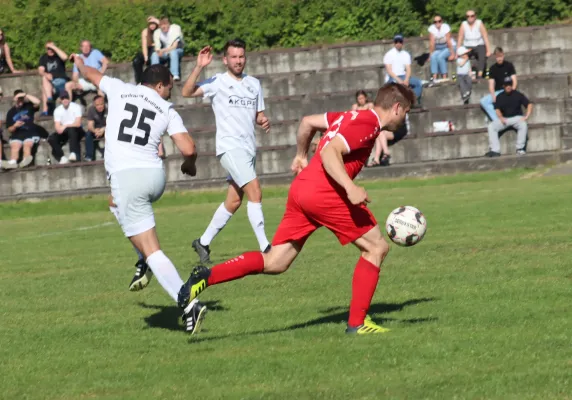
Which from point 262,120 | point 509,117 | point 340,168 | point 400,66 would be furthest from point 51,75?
point 340,168

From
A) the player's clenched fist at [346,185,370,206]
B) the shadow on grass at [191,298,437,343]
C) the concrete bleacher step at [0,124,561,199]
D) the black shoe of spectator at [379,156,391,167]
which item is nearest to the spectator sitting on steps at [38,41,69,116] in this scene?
the concrete bleacher step at [0,124,561,199]

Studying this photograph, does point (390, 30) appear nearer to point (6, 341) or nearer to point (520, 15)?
point (520, 15)

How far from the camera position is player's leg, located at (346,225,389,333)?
26.8 feet

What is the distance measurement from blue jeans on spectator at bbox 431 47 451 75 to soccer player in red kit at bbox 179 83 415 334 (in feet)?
63.1

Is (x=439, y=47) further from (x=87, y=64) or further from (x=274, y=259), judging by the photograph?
(x=274, y=259)

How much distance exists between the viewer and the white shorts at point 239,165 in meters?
12.7

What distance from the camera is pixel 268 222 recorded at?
1747 cm

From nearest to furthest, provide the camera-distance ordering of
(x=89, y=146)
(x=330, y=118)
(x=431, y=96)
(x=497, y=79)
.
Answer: (x=330, y=118), (x=497, y=79), (x=89, y=146), (x=431, y=96)

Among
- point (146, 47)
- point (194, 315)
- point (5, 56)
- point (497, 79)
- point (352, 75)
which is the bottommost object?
point (194, 315)

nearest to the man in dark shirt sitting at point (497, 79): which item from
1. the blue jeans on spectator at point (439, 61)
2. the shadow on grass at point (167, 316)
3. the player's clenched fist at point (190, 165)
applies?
the blue jeans on spectator at point (439, 61)

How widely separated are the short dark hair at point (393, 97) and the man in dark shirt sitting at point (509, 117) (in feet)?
54.9

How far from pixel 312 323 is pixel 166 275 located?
1247 millimetres

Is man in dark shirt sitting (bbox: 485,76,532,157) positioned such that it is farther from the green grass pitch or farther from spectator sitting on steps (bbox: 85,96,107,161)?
spectator sitting on steps (bbox: 85,96,107,161)

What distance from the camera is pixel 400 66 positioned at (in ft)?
86.0
